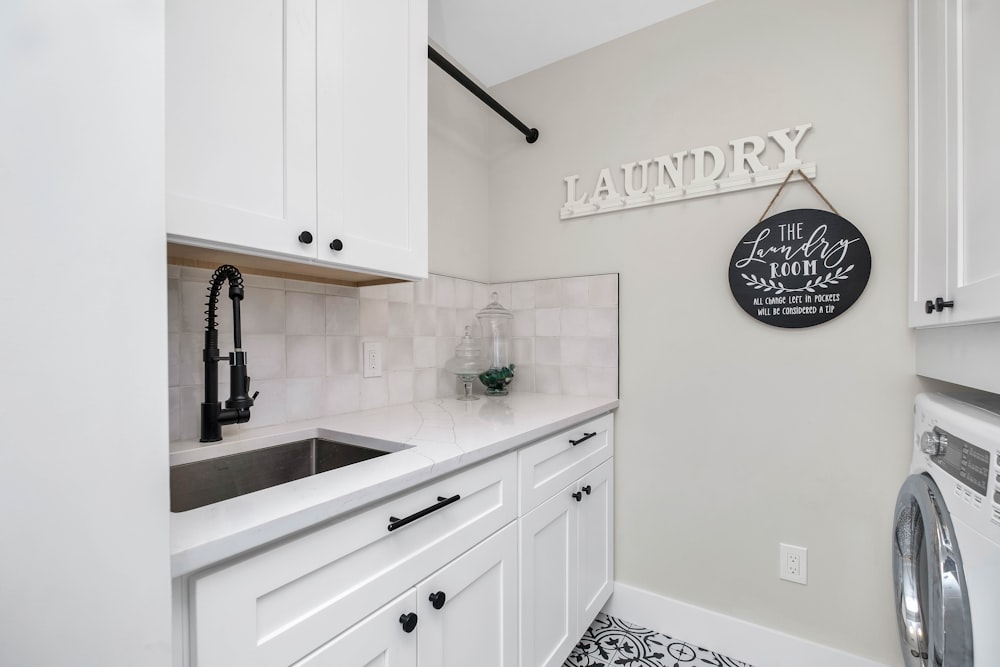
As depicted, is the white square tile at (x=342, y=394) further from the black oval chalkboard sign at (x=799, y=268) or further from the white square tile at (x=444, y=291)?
the black oval chalkboard sign at (x=799, y=268)

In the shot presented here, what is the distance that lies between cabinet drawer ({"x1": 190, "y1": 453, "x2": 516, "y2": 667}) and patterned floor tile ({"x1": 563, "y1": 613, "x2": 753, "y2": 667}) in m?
0.99

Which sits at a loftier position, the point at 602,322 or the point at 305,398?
the point at 602,322

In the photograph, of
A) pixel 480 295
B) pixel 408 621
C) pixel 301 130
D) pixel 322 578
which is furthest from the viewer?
pixel 480 295

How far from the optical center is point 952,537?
880 mm

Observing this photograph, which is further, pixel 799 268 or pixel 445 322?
pixel 445 322

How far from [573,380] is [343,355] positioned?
1.00m

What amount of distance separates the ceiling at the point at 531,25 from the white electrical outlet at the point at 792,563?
2.06 m

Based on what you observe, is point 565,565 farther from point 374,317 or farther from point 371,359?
point 374,317

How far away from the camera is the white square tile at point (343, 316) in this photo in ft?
4.94

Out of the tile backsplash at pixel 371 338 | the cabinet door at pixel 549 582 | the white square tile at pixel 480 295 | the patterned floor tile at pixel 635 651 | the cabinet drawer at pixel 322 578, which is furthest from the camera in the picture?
the white square tile at pixel 480 295

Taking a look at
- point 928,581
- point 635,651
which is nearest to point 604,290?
point 928,581

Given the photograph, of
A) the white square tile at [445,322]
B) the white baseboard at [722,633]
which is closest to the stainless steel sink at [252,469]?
the white square tile at [445,322]

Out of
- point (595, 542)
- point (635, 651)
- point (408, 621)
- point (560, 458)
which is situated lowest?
point (635, 651)

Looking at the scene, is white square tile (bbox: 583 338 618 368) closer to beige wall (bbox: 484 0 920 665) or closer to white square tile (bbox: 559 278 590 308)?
beige wall (bbox: 484 0 920 665)
